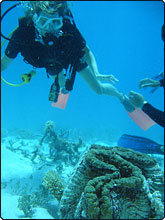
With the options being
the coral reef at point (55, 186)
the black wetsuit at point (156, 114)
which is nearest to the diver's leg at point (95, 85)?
the black wetsuit at point (156, 114)

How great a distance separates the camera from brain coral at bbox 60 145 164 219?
1.48 metres

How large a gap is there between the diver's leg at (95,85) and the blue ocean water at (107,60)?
5053 cm

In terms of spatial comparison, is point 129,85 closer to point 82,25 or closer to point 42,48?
point 82,25

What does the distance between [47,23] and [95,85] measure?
3112 millimetres

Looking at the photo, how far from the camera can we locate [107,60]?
11088 cm

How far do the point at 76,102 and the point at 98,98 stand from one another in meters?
18.8

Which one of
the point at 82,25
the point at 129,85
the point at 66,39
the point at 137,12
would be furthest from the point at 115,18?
the point at 66,39

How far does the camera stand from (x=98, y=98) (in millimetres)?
119500

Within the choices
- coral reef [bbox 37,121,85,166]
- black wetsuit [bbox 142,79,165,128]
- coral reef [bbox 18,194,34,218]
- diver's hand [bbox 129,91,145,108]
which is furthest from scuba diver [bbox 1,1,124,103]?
coral reef [bbox 18,194,34,218]

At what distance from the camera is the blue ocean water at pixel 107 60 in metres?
66.2

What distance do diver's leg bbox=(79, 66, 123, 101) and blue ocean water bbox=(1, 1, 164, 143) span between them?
50525mm

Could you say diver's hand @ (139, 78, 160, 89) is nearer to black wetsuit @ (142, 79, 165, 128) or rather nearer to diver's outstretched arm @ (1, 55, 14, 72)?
black wetsuit @ (142, 79, 165, 128)

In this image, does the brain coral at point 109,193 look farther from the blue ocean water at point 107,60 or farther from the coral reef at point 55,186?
the blue ocean water at point 107,60

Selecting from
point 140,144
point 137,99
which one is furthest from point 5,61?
point 140,144
